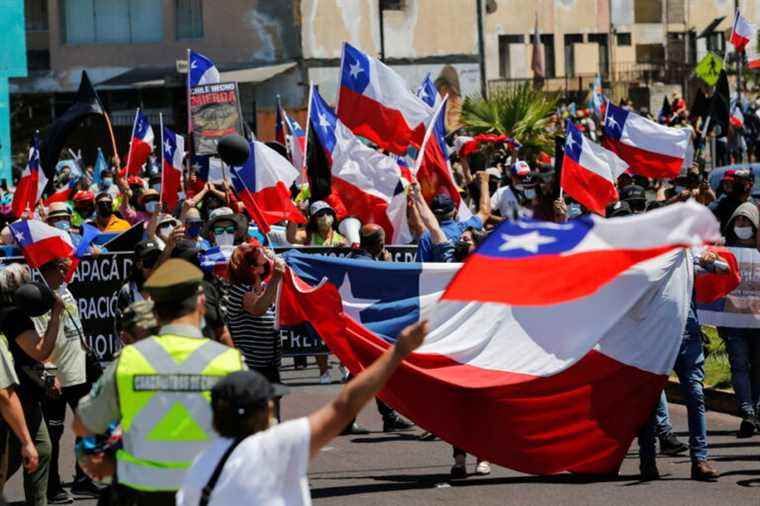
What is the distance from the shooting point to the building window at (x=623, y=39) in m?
62.9

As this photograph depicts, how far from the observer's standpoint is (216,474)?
5.46m

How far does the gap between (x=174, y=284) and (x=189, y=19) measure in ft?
149

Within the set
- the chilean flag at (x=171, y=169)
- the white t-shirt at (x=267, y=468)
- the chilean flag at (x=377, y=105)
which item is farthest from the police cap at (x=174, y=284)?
the chilean flag at (x=171, y=169)

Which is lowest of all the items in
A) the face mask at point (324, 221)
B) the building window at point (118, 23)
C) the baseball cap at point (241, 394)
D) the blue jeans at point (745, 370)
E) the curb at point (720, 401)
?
the curb at point (720, 401)

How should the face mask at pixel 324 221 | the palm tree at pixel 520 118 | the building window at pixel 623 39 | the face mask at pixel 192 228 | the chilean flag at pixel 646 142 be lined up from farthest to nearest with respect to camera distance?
the building window at pixel 623 39
the palm tree at pixel 520 118
the chilean flag at pixel 646 142
the face mask at pixel 192 228
the face mask at pixel 324 221

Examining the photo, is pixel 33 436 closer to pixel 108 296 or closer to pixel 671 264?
pixel 671 264

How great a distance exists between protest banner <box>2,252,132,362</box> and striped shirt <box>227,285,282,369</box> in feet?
13.2

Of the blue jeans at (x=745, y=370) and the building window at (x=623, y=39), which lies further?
the building window at (x=623, y=39)

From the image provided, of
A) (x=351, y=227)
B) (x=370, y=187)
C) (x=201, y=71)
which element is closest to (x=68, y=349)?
(x=370, y=187)

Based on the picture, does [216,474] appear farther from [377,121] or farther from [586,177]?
[377,121]

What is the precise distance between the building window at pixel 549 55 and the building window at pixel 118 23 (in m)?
16.0

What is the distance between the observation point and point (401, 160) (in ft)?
63.9

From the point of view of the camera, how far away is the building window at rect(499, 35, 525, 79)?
59.8m

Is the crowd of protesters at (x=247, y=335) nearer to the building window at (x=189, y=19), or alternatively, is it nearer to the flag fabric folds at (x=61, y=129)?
the flag fabric folds at (x=61, y=129)
